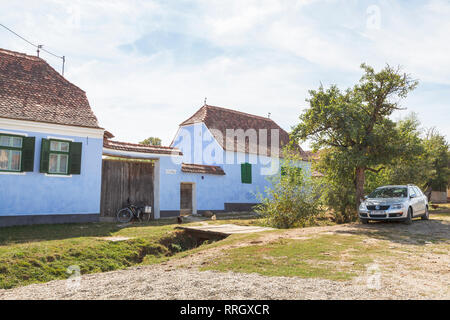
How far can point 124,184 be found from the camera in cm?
1608

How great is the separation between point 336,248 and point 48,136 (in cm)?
1110

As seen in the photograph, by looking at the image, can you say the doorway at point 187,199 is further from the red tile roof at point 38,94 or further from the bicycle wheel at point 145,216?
the red tile roof at point 38,94

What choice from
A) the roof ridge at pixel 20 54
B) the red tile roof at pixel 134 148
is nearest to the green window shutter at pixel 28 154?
the red tile roof at pixel 134 148

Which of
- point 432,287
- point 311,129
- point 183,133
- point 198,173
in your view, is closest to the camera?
point 432,287

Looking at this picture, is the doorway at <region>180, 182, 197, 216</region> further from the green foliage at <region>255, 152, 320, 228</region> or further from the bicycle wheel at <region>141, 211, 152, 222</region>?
the green foliage at <region>255, 152, 320, 228</region>

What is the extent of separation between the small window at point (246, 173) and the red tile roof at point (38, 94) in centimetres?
1109

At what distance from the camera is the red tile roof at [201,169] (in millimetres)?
19234

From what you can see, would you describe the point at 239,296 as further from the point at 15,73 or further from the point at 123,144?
the point at 15,73

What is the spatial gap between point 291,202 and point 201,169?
780 cm

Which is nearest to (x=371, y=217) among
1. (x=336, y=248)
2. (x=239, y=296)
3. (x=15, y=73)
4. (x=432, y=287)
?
(x=336, y=248)

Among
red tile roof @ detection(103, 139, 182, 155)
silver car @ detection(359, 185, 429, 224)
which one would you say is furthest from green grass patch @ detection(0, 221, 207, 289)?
silver car @ detection(359, 185, 429, 224)

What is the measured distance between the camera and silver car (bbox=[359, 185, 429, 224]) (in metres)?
12.2

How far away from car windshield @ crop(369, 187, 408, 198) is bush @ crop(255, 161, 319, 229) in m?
2.35

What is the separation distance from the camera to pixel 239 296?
14.2ft
